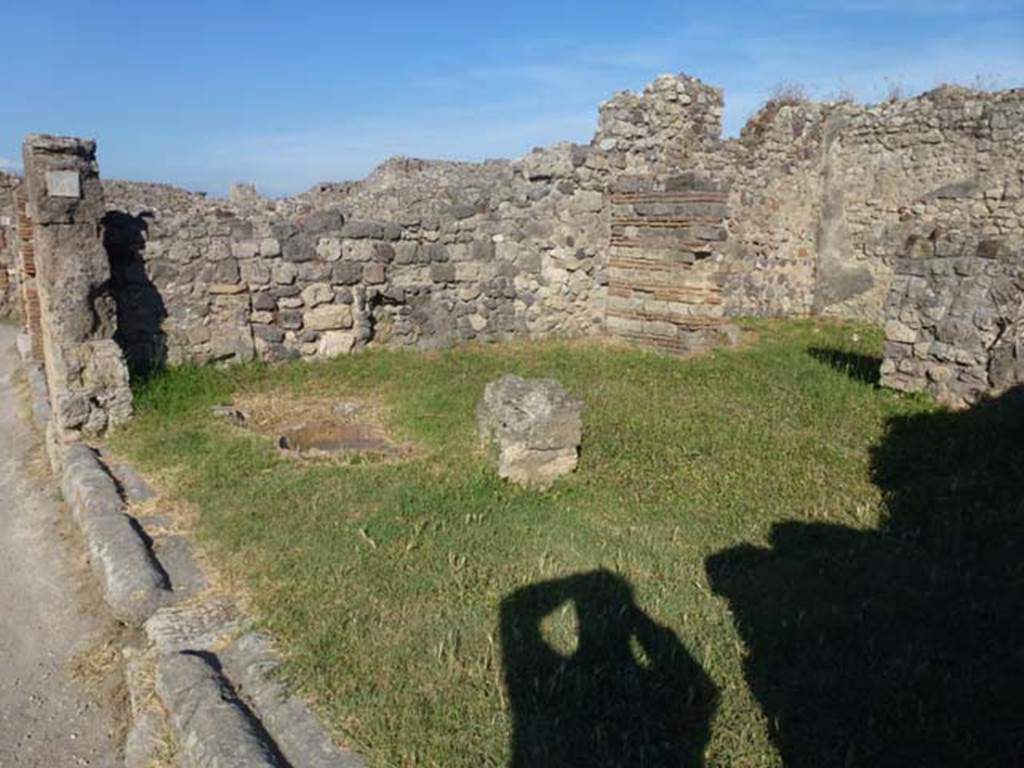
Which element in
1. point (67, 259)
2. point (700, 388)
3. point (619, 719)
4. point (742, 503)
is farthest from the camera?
point (700, 388)

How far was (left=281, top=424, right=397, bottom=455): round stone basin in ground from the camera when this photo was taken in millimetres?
Answer: 6504

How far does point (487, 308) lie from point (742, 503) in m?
6.14

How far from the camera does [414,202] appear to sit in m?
10.4

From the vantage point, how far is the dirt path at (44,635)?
3.40 metres

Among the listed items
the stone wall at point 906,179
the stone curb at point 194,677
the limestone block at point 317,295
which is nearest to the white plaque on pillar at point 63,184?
the limestone block at point 317,295

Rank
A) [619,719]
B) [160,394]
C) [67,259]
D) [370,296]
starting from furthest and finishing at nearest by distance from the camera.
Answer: [370,296], [160,394], [67,259], [619,719]

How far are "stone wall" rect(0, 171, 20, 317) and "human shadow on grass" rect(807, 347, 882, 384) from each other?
13.6 metres

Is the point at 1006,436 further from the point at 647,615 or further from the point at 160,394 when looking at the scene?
the point at 160,394

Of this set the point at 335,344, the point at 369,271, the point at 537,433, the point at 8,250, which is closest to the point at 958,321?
the point at 537,433

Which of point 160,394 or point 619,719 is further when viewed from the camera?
point 160,394

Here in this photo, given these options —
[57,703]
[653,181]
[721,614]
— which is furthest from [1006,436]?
[57,703]

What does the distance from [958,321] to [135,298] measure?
786 centimetres

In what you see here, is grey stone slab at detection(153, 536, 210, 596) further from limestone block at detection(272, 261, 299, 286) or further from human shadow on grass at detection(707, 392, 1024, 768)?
limestone block at detection(272, 261, 299, 286)

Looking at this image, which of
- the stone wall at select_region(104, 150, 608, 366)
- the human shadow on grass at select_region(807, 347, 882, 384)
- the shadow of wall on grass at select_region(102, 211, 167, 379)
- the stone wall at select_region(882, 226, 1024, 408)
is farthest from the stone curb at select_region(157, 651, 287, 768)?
the human shadow on grass at select_region(807, 347, 882, 384)
